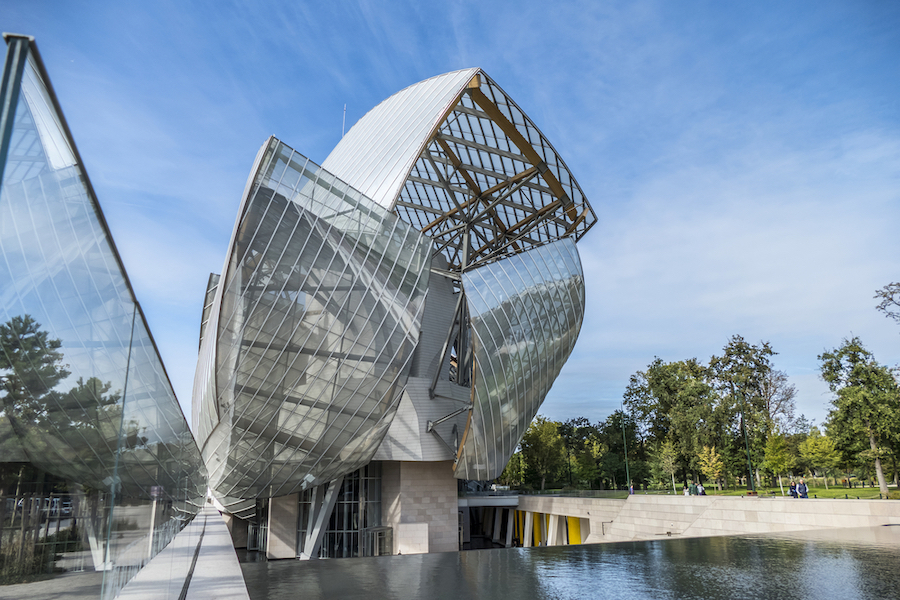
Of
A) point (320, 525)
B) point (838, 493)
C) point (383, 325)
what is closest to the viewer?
point (383, 325)

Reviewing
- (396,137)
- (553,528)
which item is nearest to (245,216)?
(396,137)

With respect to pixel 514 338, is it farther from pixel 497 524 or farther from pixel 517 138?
pixel 497 524

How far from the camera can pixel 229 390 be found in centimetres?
2002

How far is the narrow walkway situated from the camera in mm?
3163

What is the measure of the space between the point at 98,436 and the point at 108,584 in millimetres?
647

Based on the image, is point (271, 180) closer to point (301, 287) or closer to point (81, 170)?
point (301, 287)

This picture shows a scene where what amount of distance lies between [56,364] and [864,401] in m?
41.3

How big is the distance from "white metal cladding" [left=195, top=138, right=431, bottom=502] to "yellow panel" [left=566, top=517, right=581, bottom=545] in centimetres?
2161

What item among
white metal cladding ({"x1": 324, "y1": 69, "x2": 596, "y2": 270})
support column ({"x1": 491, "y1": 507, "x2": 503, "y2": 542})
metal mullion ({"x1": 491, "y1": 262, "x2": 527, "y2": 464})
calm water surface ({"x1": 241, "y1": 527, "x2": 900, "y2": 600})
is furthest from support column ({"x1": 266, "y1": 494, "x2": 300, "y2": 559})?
support column ({"x1": 491, "y1": 507, "x2": 503, "y2": 542})

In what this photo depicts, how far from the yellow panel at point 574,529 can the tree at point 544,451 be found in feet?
76.9

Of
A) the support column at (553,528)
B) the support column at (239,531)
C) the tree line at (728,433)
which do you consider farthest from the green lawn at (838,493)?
the support column at (239,531)

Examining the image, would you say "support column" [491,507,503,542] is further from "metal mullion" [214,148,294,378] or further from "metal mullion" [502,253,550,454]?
"metal mullion" [214,148,294,378]

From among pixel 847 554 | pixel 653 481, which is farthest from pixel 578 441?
pixel 847 554

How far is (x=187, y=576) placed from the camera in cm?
652
